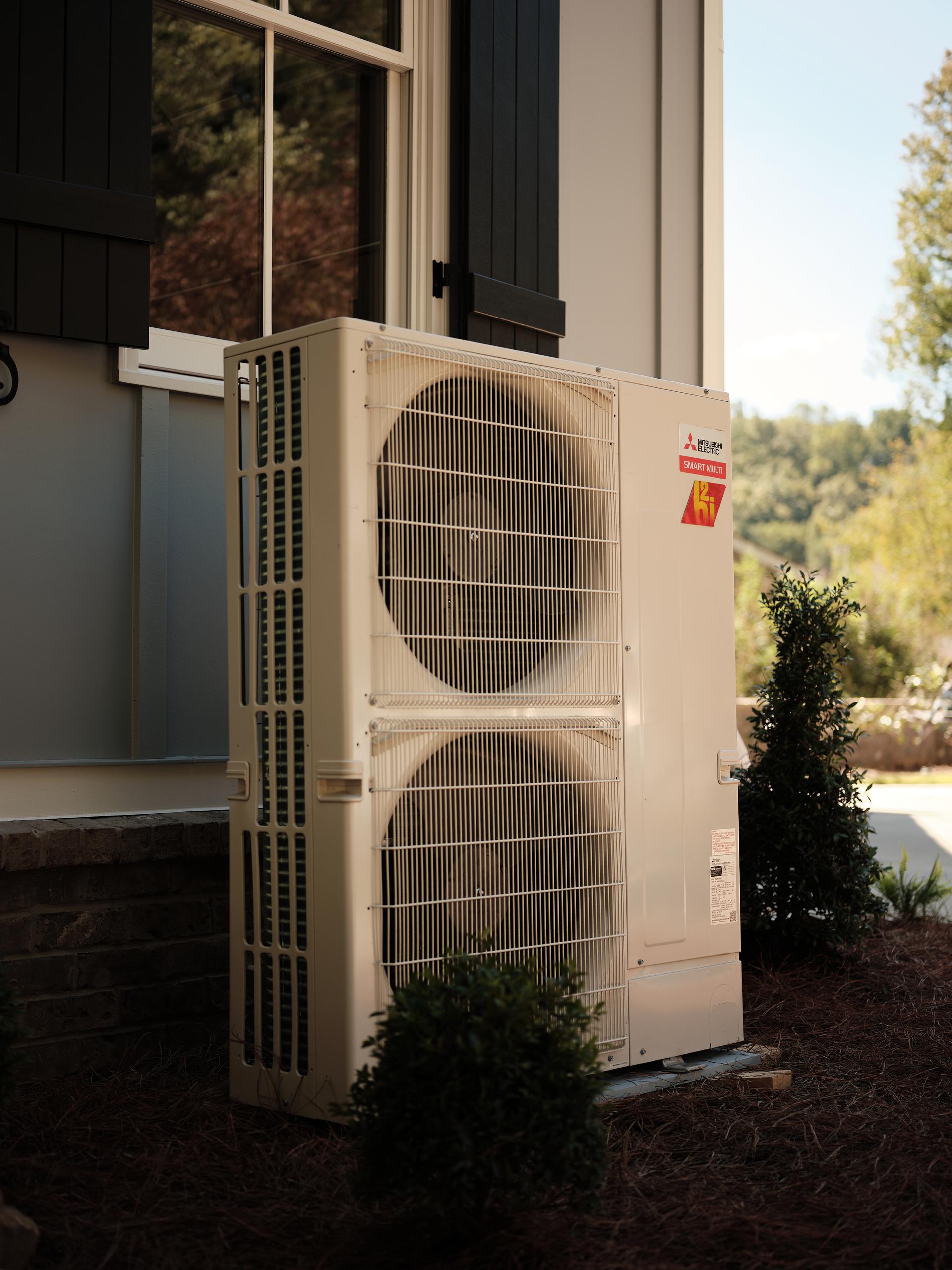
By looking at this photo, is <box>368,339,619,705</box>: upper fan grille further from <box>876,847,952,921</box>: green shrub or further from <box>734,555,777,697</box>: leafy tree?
<box>734,555,777,697</box>: leafy tree

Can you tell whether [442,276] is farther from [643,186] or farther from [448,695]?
[448,695]

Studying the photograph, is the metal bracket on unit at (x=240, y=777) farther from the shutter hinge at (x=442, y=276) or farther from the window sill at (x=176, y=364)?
the shutter hinge at (x=442, y=276)

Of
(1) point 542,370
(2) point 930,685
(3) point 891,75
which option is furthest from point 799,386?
(1) point 542,370

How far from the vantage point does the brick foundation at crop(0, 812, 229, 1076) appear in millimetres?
2979

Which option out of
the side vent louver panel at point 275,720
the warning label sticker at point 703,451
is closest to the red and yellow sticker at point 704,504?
the warning label sticker at point 703,451

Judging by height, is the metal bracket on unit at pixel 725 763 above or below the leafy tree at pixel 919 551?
below

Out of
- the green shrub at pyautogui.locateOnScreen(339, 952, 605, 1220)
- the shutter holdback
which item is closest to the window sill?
the shutter holdback

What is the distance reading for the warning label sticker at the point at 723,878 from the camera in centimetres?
327

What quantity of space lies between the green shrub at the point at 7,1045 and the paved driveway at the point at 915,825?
5.09m

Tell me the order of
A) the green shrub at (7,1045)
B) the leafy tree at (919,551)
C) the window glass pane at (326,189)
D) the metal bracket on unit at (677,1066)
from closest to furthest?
1. the green shrub at (7,1045)
2. the metal bracket on unit at (677,1066)
3. the window glass pane at (326,189)
4. the leafy tree at (919,551)

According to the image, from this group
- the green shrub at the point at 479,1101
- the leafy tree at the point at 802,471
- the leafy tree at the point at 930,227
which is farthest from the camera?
the leafy tree at the point at 802,471

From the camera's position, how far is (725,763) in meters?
3.31

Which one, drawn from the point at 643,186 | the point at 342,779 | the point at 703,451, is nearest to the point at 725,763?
the point at 703,451

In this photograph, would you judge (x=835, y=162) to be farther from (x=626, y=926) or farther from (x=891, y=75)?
(x=626, y=926)
